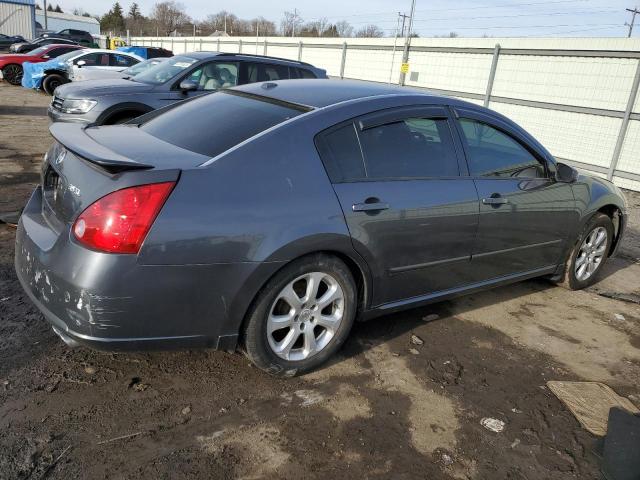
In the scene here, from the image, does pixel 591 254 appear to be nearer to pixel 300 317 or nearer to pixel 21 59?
pixel 300 317

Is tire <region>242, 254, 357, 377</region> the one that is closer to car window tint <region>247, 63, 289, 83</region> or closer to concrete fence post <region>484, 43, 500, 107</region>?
car window tint <region>247, 63, 289, 83</region>

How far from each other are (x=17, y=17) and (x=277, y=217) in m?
45.1

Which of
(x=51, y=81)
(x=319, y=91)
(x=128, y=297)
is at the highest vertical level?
(x=319, y=91)

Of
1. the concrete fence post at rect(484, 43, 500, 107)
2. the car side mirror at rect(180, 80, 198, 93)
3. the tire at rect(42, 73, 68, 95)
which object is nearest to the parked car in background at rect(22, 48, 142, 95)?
the tire at rect(42, 73, 68, 95)

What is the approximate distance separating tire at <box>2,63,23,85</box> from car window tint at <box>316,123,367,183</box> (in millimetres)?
20326

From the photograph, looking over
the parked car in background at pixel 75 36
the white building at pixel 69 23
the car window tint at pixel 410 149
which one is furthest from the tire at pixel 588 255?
the white building at pixel 69 23

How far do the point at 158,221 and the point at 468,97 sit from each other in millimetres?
13052

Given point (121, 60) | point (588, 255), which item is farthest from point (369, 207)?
point (121, 60)

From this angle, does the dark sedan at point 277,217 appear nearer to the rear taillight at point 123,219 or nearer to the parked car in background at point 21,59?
the rear taillight at point 123,219

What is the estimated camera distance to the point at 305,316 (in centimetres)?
310

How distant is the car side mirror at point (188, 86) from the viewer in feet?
26.7

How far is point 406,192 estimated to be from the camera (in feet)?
11.0

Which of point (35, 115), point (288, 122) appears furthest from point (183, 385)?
point (35, 115)

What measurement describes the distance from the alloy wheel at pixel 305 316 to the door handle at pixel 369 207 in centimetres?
42
